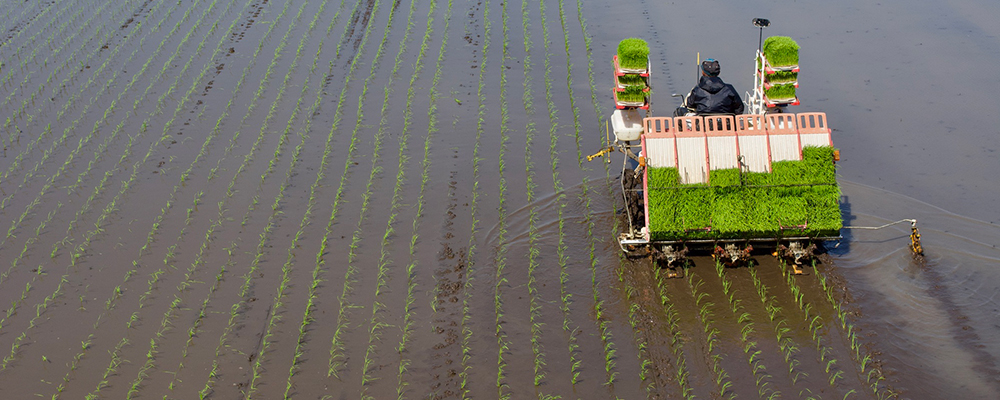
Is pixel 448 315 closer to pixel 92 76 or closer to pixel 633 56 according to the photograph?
pixel 633 56

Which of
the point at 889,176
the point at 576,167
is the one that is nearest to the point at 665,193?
the point at 576,167

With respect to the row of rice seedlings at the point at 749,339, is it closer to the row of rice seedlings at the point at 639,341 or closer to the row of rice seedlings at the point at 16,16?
the row of rice seedlings at the point at 639,341

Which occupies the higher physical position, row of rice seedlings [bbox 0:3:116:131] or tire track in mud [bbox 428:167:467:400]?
row of rice seedlings [bbox 0:3:116:131]

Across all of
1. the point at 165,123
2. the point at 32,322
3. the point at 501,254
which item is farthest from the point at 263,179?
the point at 501,254

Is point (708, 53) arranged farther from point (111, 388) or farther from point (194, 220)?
point (111, 388)

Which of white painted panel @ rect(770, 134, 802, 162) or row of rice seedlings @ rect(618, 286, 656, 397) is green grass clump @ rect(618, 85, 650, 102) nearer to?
white painted panel @ rect(770, 134, 802, 162)

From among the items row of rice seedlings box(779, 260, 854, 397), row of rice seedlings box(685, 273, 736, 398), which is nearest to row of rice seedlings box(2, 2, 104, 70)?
row of rice seedlings box(685, 273, 736, 398)
